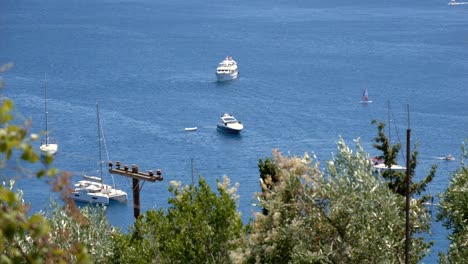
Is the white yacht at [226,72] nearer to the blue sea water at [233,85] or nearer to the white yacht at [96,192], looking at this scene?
the blue sea water at [233,85]

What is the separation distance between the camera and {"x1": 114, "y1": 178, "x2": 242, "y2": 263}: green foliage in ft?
69.4

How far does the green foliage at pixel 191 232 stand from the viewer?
69.4 ft

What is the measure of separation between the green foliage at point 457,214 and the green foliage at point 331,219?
33.0 inches

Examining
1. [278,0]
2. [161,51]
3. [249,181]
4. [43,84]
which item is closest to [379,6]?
[278,0]

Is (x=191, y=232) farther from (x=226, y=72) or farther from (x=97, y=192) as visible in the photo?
(x=226, y=72)

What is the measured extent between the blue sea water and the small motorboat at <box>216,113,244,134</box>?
630 mm

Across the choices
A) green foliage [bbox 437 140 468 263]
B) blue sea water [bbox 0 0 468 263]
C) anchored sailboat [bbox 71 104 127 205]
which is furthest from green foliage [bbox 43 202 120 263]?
anchored sailboat [bbox 71 104 127 205]

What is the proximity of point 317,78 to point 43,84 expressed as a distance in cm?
2851

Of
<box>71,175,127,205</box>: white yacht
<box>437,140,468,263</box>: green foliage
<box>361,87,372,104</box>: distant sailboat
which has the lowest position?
<box>71,175,127,205</box>: white yacht

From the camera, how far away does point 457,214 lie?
18.5 metres

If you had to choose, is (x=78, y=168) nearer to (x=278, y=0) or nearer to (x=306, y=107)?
(x=306, y=107)

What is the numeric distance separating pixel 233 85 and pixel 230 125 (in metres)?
19.7

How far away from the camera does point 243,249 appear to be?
58.7ft

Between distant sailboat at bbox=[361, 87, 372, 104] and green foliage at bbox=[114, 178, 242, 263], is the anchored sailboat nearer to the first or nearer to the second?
distant sailboat at bbox=[361, 87, 372, 104]
